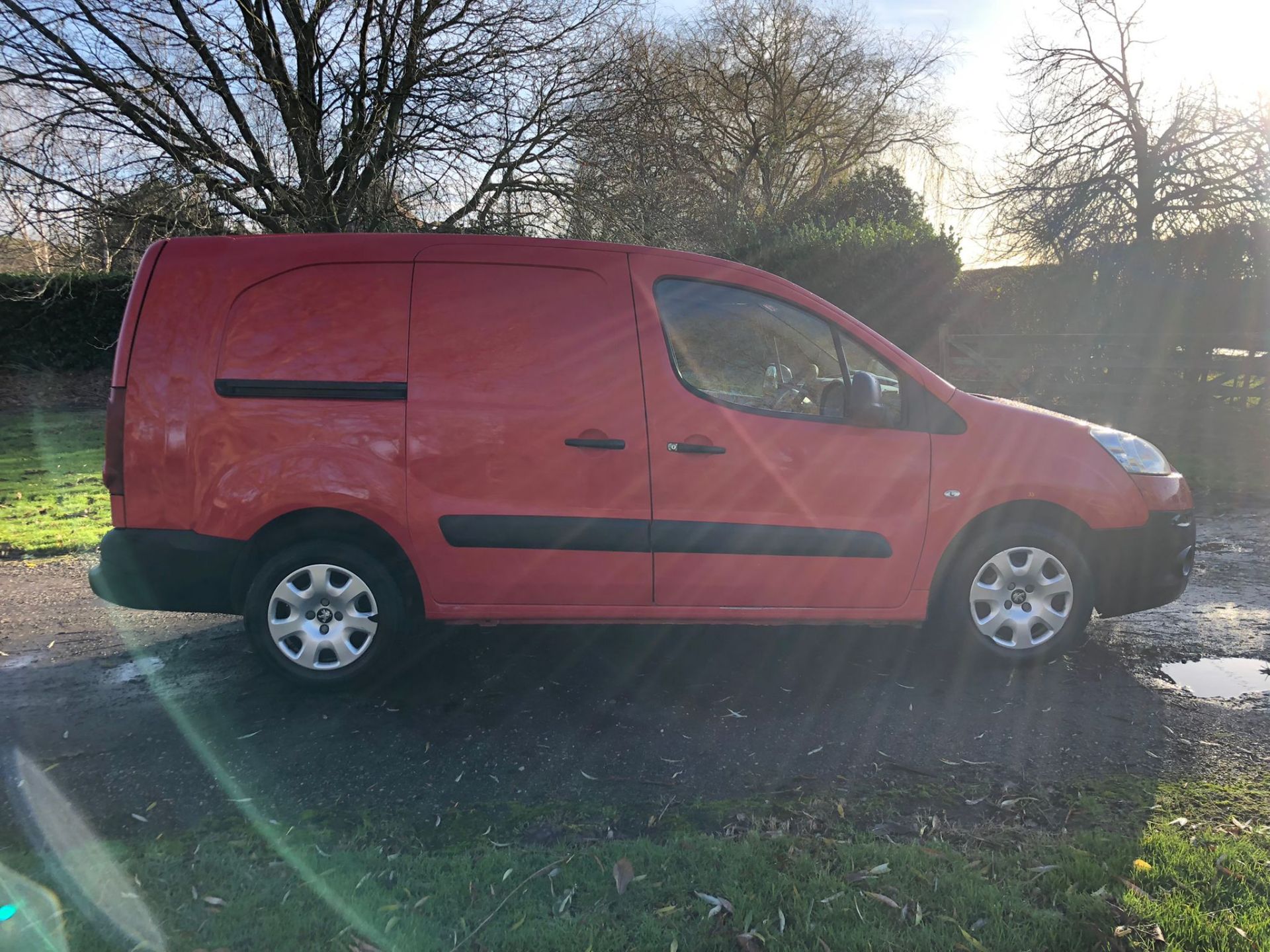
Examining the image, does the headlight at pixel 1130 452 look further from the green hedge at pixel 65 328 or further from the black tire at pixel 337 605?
the green hedge at pixel 65 328

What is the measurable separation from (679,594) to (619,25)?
33.9 feet

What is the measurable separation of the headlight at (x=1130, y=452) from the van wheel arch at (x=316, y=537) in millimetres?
3438

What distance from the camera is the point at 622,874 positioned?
2.58 meters

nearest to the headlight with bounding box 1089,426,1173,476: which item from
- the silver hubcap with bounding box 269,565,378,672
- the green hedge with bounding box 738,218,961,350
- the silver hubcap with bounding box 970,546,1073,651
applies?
the silver hubcap with bounding box 970,546,1073,651

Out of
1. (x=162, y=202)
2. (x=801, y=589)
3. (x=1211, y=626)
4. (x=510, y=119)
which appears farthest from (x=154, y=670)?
(x=510, y=119)

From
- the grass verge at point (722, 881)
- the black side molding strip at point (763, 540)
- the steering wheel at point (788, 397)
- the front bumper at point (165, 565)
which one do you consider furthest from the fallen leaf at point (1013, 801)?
the front bumper at point (165, 565)

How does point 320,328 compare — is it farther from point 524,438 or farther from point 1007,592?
point 1007,592

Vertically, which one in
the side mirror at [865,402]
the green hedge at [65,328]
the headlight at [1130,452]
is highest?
the green hedge at [65,328]

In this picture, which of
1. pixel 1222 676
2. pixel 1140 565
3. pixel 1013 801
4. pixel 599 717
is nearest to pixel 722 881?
pixel 1013 801

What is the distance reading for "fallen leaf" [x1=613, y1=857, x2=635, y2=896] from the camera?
2.53 metres

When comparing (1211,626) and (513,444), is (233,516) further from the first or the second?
(1211,626)

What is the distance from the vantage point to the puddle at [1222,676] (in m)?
4.01

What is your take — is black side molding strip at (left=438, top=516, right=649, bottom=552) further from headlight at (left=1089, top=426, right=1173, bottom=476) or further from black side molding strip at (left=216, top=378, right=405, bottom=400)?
headlight at (left=1089, top=426, right=1173, bottom=476)

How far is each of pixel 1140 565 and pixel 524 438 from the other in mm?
3051
